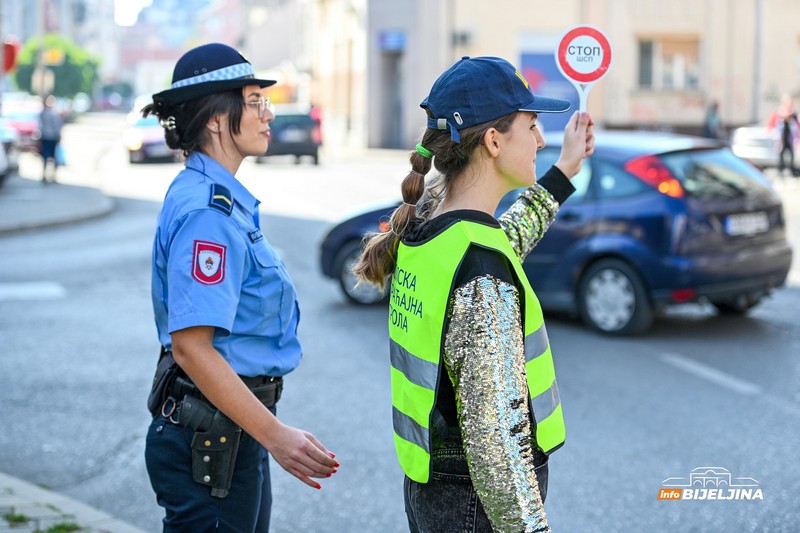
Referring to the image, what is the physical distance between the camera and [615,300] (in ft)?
29.6

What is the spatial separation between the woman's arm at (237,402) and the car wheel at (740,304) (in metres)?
7.45

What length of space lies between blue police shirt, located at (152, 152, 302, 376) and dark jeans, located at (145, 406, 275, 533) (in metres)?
0.23

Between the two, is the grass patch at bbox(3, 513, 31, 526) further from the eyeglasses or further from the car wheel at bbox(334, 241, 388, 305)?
the car wheel at bbox(334, 241, 388, 305)

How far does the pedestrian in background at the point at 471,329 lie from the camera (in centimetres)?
223

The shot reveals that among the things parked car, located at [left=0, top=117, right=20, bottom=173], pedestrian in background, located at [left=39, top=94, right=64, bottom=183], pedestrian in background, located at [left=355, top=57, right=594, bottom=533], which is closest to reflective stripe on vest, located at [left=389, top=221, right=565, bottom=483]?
pedestrian in background, located at [left=355, top=57, right=594, bottom=533]

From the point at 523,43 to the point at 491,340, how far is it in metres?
40.1

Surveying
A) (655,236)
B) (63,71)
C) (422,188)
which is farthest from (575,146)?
(63,71)

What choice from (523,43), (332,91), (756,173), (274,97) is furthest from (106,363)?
(274,97)

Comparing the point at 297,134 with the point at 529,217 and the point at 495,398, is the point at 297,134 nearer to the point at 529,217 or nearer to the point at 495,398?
the point at 529,217

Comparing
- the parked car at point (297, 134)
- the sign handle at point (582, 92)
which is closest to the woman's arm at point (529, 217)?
the sign handle at point (582, 92)

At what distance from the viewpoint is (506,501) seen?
7.26 ft

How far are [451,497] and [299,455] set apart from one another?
455mm

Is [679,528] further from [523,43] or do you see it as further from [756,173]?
[523,43]

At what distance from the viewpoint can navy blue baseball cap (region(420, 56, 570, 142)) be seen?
2.39 metres
